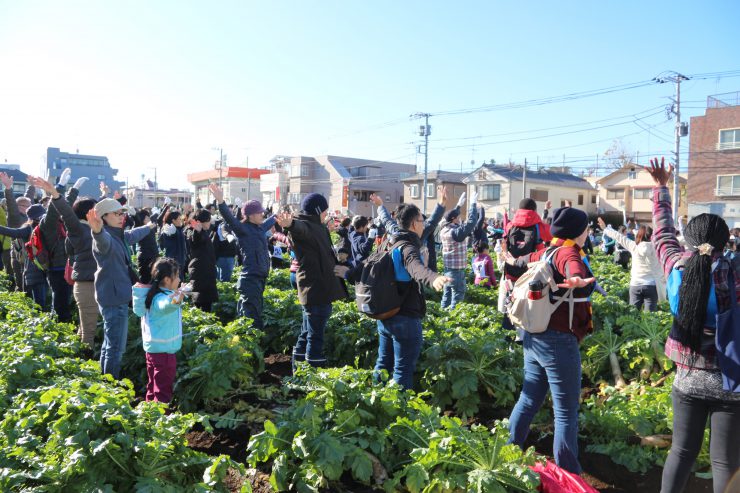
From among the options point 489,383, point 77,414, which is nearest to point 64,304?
point 77,414

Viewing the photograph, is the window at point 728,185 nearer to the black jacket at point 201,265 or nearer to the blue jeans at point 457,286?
the blue jeans at point 457,286

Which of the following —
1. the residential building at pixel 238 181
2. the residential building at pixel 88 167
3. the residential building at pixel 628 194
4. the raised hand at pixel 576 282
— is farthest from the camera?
the residential building at pixel 88 167

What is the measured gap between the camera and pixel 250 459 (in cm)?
340

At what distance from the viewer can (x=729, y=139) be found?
127 ft

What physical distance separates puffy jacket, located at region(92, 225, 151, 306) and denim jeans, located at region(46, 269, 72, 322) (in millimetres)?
2404

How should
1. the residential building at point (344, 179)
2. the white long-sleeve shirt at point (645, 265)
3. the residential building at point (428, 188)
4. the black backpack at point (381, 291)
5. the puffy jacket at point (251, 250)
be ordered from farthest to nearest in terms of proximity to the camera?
the residential building at point (344, 179)
the residential building at point (428, 188)
the white long-sleeve shirt at point (645, 265)
the puffy jacket at point (251, 250)
the black backpack at point (381, 291)

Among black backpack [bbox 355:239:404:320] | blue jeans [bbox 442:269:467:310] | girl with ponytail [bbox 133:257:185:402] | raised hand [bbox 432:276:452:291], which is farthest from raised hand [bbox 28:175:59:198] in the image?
blue jeans [bbox 442:269:467:310]

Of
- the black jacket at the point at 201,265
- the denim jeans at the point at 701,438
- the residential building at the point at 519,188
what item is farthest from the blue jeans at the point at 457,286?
the residential building at the point at 519,188

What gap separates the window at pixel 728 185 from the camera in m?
38.3

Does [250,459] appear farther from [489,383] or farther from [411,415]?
[489,383]

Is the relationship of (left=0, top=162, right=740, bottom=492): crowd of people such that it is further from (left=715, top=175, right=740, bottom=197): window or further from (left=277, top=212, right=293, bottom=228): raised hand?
(left=715, top=175, right=740, bottom=197): window

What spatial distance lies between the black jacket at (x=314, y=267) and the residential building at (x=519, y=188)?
48.2m

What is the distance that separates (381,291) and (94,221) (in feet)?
9.75

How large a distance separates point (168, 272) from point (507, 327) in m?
4.01
